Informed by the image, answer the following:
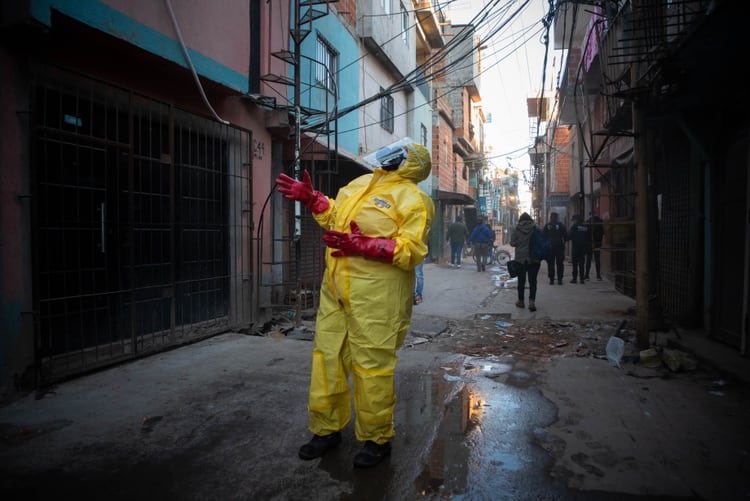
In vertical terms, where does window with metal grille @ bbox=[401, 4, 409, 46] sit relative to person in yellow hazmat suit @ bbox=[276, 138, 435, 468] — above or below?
above

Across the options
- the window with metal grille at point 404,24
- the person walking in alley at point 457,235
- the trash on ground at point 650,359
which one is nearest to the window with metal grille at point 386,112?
the window with metal grille at point 404,24

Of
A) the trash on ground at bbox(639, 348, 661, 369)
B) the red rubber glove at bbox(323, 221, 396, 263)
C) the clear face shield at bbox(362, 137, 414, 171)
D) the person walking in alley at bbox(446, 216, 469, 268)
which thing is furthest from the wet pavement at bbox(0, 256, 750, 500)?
the person walking in alley at bbox(446, 216, 469, 268)

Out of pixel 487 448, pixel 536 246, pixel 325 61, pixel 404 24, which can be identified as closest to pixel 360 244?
pixel 487 448

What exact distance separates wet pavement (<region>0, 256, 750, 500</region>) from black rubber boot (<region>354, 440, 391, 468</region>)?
46 millimetres

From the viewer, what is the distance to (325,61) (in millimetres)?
10234

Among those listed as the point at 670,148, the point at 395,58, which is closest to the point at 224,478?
the point at 670,148

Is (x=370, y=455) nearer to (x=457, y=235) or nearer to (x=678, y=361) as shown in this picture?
(x=678, y=361)

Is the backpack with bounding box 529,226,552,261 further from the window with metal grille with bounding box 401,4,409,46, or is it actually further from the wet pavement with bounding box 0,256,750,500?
the window with metal grille with bounding box 401,4,409,46

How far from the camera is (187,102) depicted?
19.0 ft

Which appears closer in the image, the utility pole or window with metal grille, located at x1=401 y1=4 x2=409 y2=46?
the utility pole

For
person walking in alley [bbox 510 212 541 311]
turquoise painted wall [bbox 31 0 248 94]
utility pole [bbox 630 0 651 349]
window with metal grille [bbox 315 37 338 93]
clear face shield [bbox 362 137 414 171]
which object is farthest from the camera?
window with metal grille [bbox 315 37 338 93]

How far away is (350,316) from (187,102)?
4369 millimetres

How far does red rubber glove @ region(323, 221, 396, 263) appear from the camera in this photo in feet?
8.32

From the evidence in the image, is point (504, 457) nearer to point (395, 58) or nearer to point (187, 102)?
point (187, 102)
